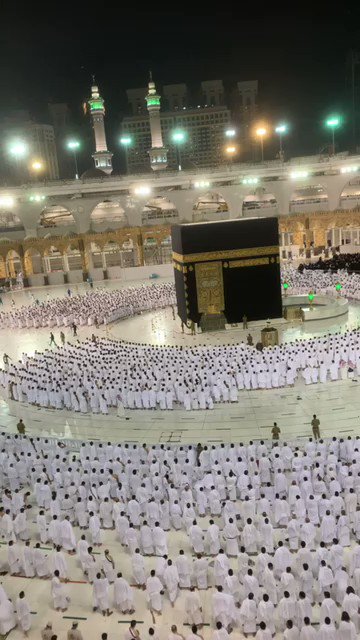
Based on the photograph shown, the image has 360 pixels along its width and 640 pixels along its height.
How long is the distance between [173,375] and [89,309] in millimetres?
11509

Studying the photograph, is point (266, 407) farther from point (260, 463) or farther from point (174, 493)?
point (174, 493)

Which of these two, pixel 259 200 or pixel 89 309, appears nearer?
pixel 89 309

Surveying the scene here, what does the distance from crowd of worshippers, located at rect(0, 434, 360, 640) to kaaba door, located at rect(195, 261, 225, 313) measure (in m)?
11.1

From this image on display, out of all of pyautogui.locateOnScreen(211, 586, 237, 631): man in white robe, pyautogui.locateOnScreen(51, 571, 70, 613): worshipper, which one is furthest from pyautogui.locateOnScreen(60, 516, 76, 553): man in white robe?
pyautogui.locateOnScreen(211, 586, 237, 631): man in white robe

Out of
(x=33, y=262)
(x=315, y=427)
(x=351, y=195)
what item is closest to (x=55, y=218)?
(x=33, y=262)

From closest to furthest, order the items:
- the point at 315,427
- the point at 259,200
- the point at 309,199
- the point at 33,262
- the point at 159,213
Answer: the point at 315,427, the point at 33,262, the point at 159,213, the point at 309,199, the point at 259,200

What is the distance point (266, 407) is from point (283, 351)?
2612 millimetres

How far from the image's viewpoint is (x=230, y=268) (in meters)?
21.1

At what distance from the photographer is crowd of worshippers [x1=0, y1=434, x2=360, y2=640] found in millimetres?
6363

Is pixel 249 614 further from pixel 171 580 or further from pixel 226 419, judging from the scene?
pixel 226 419

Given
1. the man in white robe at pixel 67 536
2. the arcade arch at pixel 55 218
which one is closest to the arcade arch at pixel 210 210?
the arcade arch at pixel 55 218

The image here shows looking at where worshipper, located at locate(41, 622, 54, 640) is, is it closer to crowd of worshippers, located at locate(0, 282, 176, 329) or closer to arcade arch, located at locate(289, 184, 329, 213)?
crowd of worshippers, located at locate(0, 282, 176, 329)

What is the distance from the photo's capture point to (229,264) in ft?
69.0

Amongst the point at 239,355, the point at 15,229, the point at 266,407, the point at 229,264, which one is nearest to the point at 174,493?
the point at 266,407
